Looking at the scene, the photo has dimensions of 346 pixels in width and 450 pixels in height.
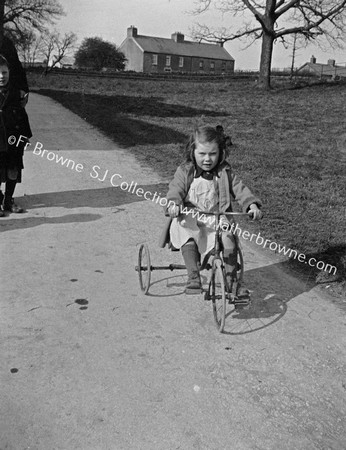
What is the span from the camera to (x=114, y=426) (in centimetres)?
272

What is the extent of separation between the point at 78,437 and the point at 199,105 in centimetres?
1764

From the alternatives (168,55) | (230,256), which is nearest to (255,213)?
(230,256)

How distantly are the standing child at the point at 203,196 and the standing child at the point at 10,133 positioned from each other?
2904 mm

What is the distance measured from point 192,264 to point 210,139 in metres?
0.97

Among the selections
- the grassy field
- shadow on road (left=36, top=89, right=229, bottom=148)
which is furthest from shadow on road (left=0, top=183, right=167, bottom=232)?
shadow on road (left=36, top=89, right=229, bottom=148)

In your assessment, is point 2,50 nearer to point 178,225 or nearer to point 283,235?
point 178,225

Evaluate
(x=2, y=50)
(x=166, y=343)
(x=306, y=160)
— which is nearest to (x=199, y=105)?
(x=306, y=160)

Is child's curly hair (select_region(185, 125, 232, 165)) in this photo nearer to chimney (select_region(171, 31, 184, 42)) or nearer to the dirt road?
the dirt road

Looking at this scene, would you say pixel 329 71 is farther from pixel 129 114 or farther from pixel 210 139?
pixel 210 139

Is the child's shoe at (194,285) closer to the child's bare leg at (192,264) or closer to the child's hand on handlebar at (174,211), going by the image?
the child's bare leg at (192,264)

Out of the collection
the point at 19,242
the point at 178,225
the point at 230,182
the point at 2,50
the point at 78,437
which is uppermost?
the point at 2,50

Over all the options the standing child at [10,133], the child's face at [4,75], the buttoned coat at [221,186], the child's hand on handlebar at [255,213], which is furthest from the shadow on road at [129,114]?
the child's hand on handlebar at [255,213]

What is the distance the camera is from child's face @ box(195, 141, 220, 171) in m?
3.86

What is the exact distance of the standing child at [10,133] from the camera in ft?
19.6
